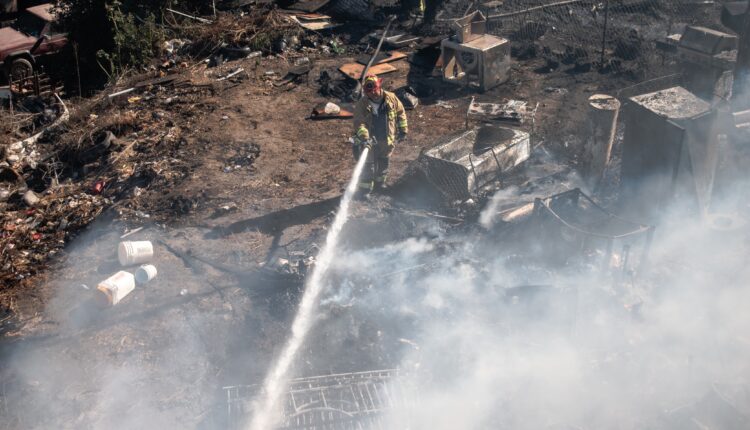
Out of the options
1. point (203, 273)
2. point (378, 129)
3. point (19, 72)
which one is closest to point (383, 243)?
point (378, 129)

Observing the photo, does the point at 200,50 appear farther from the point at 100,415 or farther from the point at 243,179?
the point at 100,415

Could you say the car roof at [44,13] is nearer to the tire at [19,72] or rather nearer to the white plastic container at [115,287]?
the tire at [19,72]

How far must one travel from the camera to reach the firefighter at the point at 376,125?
858 cm

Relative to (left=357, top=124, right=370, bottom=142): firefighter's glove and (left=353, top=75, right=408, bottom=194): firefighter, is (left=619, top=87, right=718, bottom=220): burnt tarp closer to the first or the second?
(left=353, top=75, right=408, bottom=194): firefighter

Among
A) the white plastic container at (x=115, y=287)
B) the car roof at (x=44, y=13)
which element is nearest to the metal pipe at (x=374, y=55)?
the white plastic container at (x=115, y=287)

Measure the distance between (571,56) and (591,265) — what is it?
7334mm

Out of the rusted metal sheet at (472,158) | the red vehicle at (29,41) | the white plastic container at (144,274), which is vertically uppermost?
the red vehicle at (29,41)

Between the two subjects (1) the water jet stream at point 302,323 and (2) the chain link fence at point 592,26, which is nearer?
(1) the water jet stream at point 302,323

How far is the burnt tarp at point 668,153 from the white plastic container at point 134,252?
6453 millimetres

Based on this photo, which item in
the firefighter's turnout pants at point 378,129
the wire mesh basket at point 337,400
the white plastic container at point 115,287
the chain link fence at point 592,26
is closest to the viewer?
the wire mesh basket at point 337,400

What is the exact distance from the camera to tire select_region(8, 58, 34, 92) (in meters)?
12.6

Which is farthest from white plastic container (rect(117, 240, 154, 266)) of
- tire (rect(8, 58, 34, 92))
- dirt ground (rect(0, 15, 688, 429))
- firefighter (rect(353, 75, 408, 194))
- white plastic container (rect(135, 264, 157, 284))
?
tire (rect(8, 58, 34, 92))

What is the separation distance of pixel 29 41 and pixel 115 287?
30.8 feet

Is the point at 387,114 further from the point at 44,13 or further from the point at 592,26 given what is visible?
the point at 44,13
